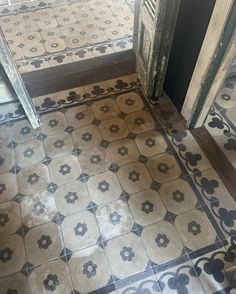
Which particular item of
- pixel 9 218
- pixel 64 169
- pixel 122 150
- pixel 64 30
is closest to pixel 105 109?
pixel 122 150

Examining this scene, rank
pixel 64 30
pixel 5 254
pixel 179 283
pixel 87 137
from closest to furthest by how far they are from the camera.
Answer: pixel 179 283 → pixel 5 254 → pixel 87 137 → pixel 64 30

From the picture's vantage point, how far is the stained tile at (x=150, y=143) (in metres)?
1.87

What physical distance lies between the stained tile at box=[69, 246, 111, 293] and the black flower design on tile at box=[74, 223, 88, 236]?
98 millimetres

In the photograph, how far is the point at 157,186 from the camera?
1.72 metres

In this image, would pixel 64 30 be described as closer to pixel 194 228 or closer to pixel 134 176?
pixel 134 176

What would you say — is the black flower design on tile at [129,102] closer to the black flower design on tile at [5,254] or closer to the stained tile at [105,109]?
the stained tile at [105,109]

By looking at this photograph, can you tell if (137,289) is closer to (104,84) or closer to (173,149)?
(173,149)

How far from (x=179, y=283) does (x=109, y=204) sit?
1.89 ft

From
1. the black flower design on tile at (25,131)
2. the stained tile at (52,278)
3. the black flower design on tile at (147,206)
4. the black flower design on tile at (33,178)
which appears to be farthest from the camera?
the black flower design on tile at (25,131)

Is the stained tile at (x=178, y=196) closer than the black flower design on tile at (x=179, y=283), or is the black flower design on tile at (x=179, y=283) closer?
the black flower design on tile at (x=179, y=283)

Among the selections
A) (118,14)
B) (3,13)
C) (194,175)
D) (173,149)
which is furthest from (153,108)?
(3,13)

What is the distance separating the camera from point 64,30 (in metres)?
2.68

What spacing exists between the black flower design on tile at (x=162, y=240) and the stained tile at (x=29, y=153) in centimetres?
93

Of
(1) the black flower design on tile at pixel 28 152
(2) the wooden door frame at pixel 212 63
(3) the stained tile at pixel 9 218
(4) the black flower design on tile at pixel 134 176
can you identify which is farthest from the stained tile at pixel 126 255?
(2) the wooden door frame at pixel 212 63
